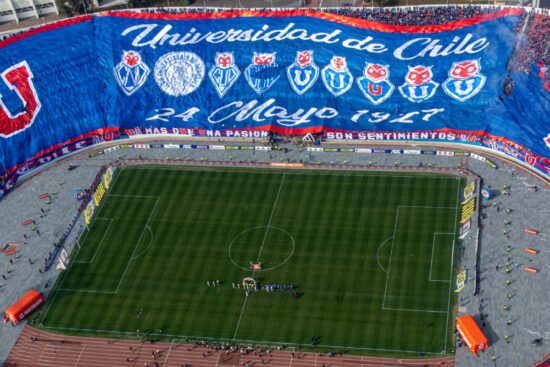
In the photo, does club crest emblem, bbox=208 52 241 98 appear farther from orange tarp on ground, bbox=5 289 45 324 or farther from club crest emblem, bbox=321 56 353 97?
orange tarp on ground, bbox=5 289 45 324

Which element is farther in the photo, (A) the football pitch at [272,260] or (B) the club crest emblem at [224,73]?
(B) the club crest emblem at [224,73]

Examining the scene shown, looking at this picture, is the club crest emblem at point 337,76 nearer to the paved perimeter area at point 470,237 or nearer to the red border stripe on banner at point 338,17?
the red border stripe on banner at point 338,17

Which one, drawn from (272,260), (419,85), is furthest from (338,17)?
(272,260)

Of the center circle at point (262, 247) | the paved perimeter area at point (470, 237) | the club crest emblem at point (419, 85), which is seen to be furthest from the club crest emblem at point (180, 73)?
the club crest emblem at point (419, 85)

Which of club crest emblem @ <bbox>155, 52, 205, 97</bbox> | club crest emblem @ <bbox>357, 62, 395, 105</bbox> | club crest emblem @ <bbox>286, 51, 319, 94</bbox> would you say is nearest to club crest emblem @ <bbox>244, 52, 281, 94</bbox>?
club crest emblem @ <bbox>286, 51, 319, 94</bbox>

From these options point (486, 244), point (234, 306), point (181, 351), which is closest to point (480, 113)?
point (486, 244)
